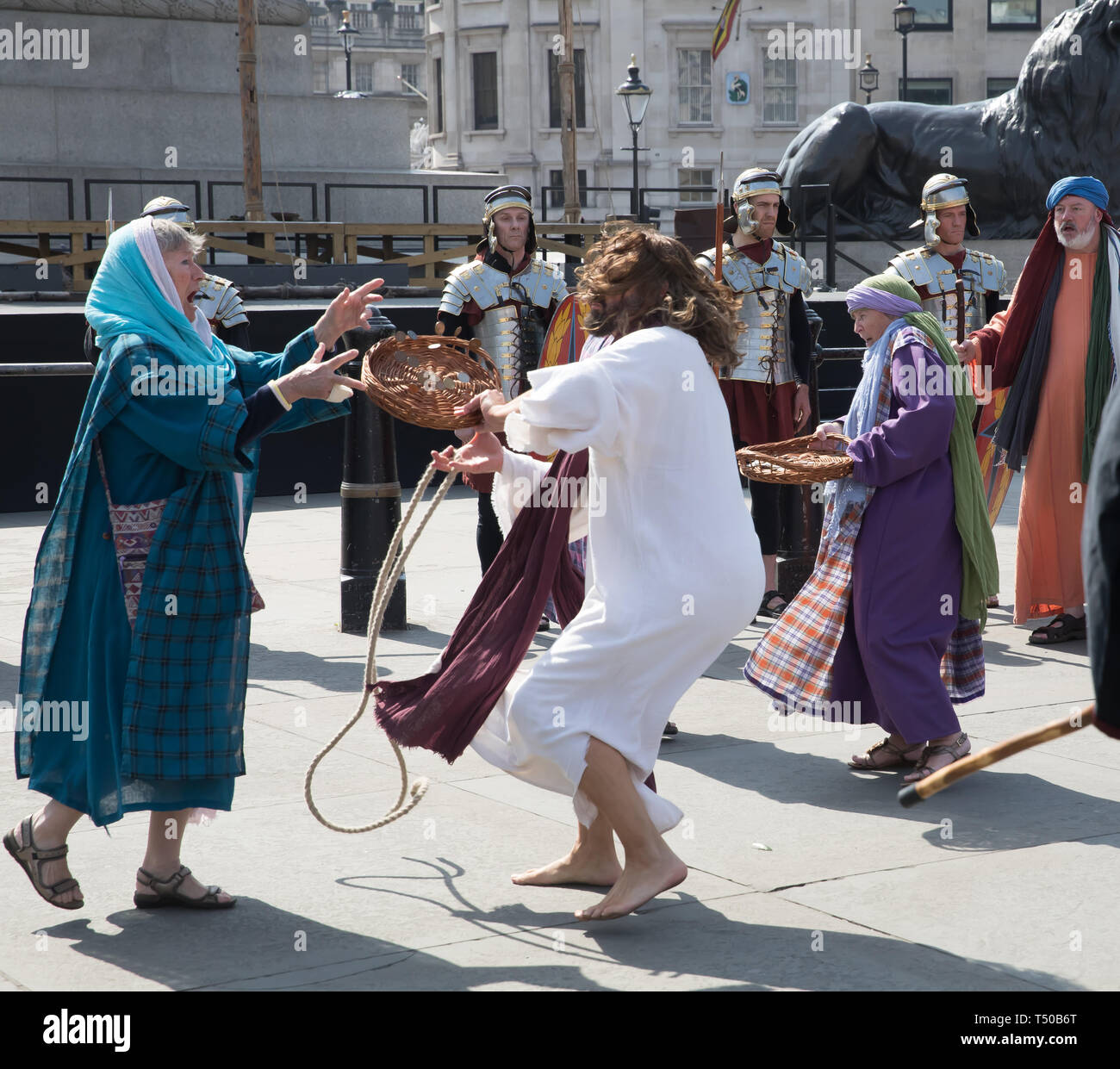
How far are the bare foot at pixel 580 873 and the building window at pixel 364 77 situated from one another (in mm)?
75808

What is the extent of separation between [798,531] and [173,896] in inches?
188

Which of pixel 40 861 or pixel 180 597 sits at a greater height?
pixel 180 597

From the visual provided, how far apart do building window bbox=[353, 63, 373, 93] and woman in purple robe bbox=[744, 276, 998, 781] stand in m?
74.5

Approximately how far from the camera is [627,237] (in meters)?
4.12

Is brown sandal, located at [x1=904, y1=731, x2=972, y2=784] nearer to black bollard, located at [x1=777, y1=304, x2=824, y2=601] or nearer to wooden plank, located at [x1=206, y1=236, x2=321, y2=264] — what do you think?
black bollard, located at [x1=777, y1=304, x2=824, y2=601]

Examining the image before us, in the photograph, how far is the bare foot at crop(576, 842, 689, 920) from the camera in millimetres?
3959

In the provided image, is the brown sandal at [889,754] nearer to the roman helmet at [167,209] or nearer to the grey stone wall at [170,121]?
the roman helmet at [167,209]

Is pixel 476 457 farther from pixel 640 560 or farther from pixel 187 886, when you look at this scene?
pixel 187 886

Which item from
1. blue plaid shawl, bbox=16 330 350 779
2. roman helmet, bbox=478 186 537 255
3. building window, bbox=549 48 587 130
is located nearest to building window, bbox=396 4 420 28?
building window, bbox=549 48 587 130

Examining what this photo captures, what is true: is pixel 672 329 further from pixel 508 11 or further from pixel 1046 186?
pixel 508 11

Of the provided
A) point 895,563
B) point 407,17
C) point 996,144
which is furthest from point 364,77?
point 895,563

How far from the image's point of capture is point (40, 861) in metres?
4.04

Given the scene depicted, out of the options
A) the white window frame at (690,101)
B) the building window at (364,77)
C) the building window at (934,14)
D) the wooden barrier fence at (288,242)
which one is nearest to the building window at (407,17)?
the building window at (364,77)

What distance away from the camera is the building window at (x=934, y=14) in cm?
5462
